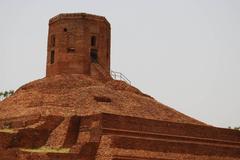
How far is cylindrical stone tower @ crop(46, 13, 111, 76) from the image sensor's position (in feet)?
93.0

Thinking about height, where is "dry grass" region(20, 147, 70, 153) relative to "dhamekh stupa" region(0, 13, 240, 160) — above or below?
below

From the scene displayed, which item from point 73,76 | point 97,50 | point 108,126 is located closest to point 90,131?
point 108,126

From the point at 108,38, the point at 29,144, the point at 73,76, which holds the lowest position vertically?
the point at 29,144

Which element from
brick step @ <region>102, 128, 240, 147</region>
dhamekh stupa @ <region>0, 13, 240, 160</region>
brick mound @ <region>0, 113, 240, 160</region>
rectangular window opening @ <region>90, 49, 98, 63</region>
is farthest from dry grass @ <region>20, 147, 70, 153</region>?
rectangular window opening @ <region>90, 49, 98, 63</region>

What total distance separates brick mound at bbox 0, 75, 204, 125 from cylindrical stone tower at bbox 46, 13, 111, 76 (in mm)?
1363

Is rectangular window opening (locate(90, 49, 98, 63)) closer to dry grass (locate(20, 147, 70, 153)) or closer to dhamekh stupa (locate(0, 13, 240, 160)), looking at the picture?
dhamekh stupa (locate(0, 13, 240, 160))

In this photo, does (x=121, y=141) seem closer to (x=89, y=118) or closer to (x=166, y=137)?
(x=89, y=118)

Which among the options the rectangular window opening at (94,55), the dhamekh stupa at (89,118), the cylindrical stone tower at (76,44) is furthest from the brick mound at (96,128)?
the rectangular window opening at (94,55)

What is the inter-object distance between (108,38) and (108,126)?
10.6 metres

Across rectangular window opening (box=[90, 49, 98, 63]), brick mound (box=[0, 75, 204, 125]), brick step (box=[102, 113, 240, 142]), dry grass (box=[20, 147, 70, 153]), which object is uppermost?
rectangular window opening (box=[90, 49, 98, 63])

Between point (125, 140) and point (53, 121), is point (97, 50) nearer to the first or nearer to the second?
point (53, 121)

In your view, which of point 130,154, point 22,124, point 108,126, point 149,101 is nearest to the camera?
point 130,154

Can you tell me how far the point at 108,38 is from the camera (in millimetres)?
30062

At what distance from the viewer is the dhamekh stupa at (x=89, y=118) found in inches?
763
